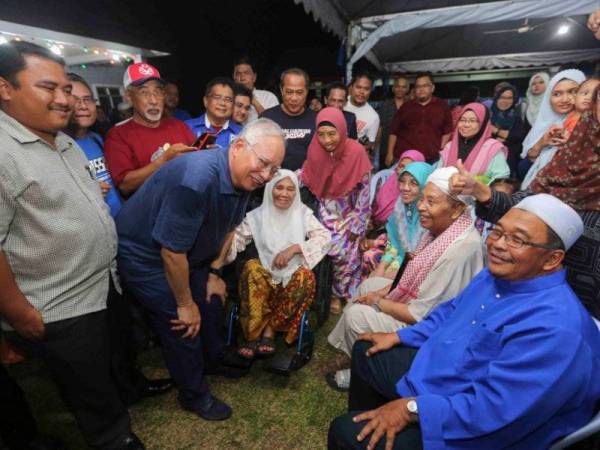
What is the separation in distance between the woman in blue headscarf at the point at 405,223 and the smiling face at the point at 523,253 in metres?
1.34

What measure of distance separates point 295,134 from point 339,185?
28.4 inches

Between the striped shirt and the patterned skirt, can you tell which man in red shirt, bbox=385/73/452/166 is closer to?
the patterned skirt

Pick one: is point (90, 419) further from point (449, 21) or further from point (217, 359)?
point (449, 21)

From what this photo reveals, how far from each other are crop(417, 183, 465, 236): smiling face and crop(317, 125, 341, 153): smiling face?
1119 millimetres

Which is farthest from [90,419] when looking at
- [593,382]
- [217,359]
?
[593,382]

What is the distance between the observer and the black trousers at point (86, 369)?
55.7 inches

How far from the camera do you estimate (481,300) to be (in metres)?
1.40

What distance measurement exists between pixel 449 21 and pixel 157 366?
5.81m

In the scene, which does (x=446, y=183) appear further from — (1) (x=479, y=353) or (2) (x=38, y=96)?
(2) (x=38, y=96)

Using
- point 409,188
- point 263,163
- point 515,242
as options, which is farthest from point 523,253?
point 409,188

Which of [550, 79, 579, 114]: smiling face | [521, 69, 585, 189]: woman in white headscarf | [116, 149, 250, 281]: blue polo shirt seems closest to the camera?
[116, 149, 250, 281]: blue polo shirt

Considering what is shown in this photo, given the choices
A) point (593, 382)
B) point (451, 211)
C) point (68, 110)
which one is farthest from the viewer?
point (451, 211)

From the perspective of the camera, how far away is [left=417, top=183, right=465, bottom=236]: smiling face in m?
1.95

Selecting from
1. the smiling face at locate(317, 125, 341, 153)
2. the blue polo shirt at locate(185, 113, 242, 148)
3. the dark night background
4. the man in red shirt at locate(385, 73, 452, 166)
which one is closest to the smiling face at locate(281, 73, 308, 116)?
the smiling face at locate(317, 125, 341, 153)
